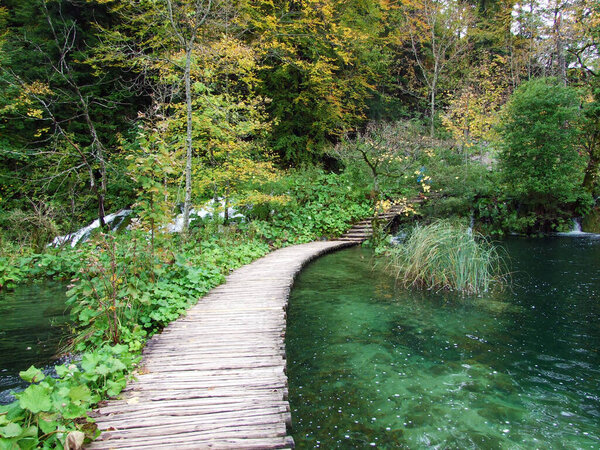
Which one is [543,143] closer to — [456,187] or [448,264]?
[456,187]

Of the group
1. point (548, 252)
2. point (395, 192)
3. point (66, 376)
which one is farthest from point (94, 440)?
point (395, 192)

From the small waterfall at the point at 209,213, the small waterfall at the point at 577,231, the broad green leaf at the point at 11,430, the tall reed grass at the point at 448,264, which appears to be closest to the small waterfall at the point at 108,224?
the small waterfall at the point at 209,213

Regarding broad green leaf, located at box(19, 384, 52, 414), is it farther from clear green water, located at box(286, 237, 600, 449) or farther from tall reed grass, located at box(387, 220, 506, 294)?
tall reed grass, located at box(387, 220, 506, 294)

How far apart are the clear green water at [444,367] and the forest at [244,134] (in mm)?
1906

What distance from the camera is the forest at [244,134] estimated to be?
7473mm

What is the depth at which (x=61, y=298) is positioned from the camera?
6164 millimetres

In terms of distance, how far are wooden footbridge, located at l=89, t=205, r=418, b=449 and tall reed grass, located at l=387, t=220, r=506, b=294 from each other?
328 centimetres

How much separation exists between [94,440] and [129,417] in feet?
0.85

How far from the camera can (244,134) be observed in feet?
31.4

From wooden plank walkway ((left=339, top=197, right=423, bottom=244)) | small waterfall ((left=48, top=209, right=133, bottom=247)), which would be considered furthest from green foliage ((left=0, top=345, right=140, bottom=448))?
small waterfall ((left=48, top=209, right=133, bottom=247))

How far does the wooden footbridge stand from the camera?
7.06ft

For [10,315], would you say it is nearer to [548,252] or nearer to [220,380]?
[220,380]

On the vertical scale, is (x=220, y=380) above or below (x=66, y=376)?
below

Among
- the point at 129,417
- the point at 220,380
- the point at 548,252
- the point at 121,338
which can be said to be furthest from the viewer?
the point at 548,252
